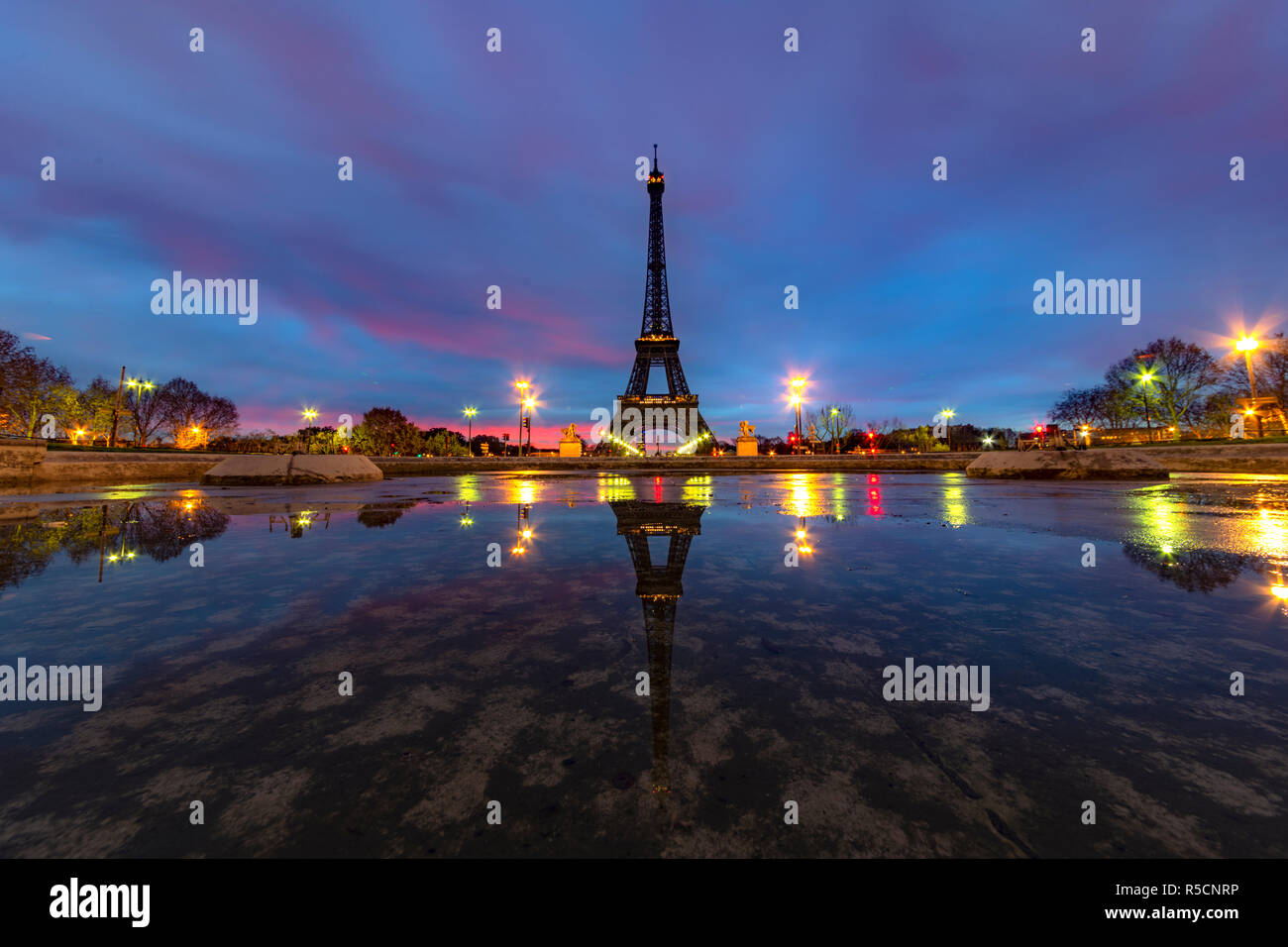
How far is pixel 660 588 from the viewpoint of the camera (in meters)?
3.67

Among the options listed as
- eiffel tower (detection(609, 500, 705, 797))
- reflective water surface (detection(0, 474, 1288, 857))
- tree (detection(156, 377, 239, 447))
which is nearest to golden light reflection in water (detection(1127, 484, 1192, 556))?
reflective water surface (detection(0, 474, 1288, 857))

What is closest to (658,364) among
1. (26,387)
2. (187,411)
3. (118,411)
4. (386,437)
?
(386,437)

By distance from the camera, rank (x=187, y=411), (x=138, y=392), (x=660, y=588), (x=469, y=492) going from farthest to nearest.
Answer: (x=187, y=411)
(x=138, y=392)
(x=469, y=492)
(x=660, y=588)

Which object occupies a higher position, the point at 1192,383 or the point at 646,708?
the point at 1192,383

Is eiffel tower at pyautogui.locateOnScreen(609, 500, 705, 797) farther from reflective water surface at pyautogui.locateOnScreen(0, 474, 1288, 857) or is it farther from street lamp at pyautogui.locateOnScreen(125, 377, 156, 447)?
street lamp at pyautogui.locateOnScreen(125, 377, 156, 447)

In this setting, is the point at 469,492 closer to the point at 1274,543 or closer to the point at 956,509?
the point at 956,509

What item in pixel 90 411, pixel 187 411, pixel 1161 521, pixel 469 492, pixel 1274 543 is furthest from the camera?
pixel 187 411

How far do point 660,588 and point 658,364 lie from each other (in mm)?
53968

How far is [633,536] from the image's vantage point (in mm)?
5871

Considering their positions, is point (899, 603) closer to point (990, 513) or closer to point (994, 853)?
point (994, 853)

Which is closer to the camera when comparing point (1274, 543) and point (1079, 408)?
point (1274, 543)

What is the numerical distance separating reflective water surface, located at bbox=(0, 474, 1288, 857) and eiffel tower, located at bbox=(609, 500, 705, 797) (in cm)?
3

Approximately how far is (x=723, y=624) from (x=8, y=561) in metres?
6.71
